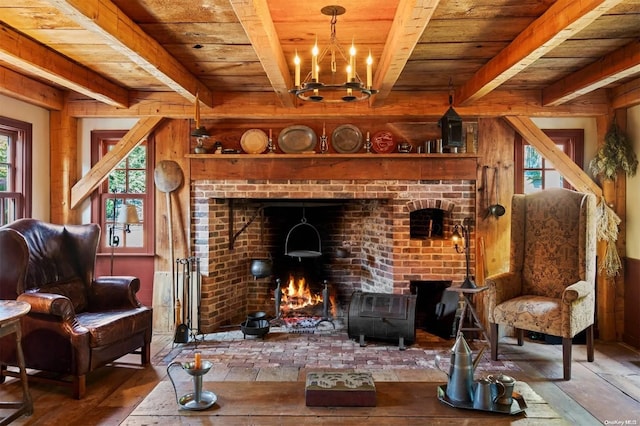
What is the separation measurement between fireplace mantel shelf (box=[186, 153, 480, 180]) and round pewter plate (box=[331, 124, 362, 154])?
10 centimetres

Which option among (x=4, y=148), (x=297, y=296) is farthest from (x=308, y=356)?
(x=4, y=148)

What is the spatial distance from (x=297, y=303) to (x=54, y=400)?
106 inches

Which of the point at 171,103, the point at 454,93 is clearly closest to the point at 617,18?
the point at 454,93

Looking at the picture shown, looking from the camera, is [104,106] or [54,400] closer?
[54,400]

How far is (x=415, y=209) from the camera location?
14.9 ft

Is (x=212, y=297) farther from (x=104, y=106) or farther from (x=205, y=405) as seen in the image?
(x=205, y=405)

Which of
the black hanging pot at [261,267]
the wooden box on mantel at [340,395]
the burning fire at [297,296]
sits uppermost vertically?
the black hanging pot at [261,267]

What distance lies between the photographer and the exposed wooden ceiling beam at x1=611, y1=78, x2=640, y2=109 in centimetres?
393

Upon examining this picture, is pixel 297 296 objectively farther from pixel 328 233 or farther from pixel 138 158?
pixel 138 158

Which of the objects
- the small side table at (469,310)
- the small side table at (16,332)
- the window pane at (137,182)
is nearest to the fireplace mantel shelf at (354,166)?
the window pane at (137,182)

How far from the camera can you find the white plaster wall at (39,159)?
13.9 feet

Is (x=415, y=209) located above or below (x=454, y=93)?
below

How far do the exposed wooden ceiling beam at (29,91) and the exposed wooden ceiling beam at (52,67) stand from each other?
177mm

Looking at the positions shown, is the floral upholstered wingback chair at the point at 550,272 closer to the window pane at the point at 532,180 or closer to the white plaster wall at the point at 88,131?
the window pane at the point at 532,180
